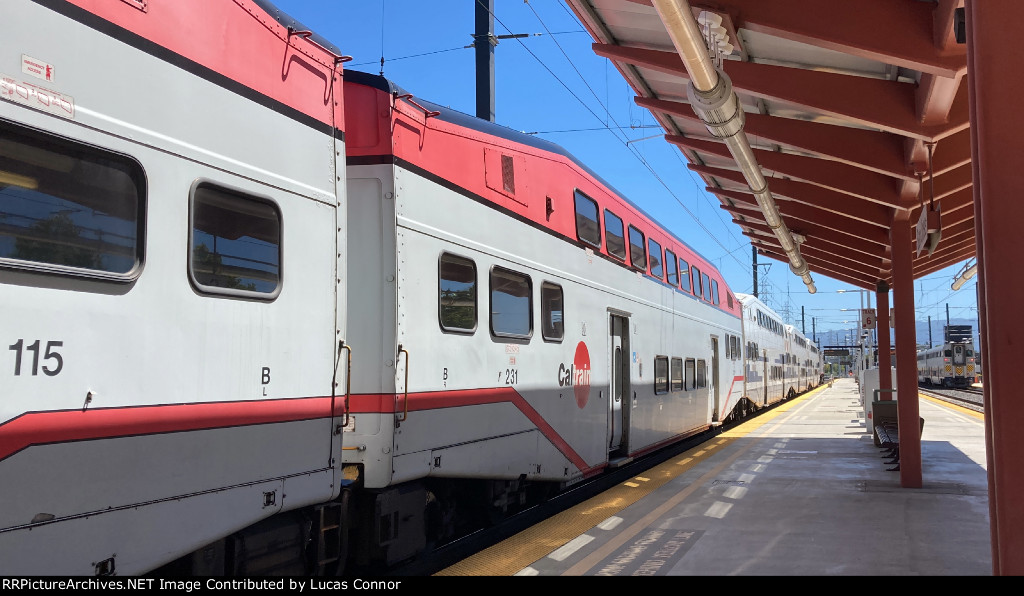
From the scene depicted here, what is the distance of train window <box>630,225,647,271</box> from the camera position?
1120cm

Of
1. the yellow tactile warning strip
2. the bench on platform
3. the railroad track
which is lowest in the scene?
the railroad track

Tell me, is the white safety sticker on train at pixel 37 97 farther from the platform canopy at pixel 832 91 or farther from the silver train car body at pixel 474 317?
the platform canopy at pixel 832 91

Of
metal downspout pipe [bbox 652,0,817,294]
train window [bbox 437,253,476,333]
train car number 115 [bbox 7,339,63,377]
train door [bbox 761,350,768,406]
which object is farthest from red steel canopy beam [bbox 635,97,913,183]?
train door [bbox 761,350,768,406]

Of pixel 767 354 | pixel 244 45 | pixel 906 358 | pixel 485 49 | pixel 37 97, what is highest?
pixel 485 49

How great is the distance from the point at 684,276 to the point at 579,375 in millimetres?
6708

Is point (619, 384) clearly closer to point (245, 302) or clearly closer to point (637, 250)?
point (637, 250)

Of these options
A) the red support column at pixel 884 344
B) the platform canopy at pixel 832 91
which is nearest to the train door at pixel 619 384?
the platform canopy at pixel 832 91

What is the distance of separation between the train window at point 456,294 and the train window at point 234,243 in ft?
5.69

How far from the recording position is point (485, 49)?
12391 mm

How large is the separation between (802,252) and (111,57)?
47.1 feet

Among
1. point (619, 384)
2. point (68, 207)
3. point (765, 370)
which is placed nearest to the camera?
point (68, 207)

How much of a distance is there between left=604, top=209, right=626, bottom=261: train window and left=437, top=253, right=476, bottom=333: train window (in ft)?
12.9

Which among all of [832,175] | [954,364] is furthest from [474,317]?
[954,364]

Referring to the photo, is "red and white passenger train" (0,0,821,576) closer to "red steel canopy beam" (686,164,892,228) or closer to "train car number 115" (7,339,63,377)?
"train car number 115" (7,339,63,377)
